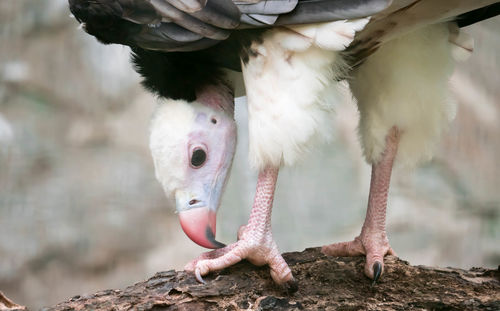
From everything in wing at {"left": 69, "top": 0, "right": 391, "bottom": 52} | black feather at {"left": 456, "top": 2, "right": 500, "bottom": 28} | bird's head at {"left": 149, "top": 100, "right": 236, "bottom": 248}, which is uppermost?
black feather at {"left": 456, "top": 2, "right": 500, "bottom": 28}

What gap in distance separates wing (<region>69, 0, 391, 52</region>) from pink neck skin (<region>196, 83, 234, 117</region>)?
0.89 feet

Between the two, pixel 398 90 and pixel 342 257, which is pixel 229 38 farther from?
pixel 342 257

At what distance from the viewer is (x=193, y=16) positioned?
7.87ft

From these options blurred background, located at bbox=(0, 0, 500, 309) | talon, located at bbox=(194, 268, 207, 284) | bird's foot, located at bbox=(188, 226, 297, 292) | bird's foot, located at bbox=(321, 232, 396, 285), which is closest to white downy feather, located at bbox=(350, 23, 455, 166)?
bird's foot, located at bbox=(321, 232, 396, 285)

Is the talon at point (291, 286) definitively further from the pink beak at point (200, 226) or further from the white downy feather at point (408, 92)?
the white downy feather at point (408, 92)

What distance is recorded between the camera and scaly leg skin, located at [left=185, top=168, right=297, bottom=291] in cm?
237

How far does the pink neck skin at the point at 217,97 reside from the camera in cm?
274

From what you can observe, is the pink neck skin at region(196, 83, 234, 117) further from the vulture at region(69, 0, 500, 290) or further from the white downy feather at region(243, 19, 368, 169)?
the white downy feather at region(243, 19, 368, 169)

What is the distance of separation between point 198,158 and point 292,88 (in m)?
0.56

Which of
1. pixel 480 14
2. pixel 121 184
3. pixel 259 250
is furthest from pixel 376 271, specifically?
pixel 121 184

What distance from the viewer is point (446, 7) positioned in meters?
2.41

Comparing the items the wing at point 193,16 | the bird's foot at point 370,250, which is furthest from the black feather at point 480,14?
the bird's foot at point 370,250

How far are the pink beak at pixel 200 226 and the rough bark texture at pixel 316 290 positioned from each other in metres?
0.18

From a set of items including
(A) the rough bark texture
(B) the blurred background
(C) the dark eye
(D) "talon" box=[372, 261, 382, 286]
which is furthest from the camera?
(B) the blurred background
